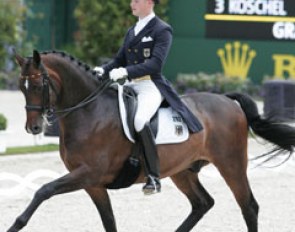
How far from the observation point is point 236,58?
24.5 metres

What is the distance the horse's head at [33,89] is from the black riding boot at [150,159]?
90cm

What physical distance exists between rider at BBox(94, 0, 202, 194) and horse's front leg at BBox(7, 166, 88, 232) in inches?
25.6

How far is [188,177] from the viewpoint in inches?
322

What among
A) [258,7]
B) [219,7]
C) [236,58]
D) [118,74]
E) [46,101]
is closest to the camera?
[46,101]

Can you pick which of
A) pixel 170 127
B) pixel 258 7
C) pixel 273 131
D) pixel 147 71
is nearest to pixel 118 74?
Result: pixel 147 71

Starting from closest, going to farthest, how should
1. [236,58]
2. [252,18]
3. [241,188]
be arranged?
1. [241,188]
2. [252,18]
3. [236,58]

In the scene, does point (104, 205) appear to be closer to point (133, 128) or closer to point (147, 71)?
point (133, 128)

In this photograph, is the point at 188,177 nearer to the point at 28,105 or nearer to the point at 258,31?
the point at 28,105

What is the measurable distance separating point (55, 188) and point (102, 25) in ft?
61.9

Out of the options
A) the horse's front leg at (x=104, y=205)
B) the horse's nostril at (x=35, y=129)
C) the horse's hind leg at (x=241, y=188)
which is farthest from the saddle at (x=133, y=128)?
the horse's nostril at (x=35, y=129)

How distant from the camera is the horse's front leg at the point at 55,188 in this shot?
652 centimetres

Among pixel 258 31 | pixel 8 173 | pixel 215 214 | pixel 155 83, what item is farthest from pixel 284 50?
pixel 155 83

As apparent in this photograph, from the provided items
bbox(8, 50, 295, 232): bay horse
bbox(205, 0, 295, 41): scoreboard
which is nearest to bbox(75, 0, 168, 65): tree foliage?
bbox(205, 0, 295, 41): scoreboard

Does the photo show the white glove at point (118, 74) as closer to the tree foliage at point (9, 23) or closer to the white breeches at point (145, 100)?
the white breeches at point (145, 100)
